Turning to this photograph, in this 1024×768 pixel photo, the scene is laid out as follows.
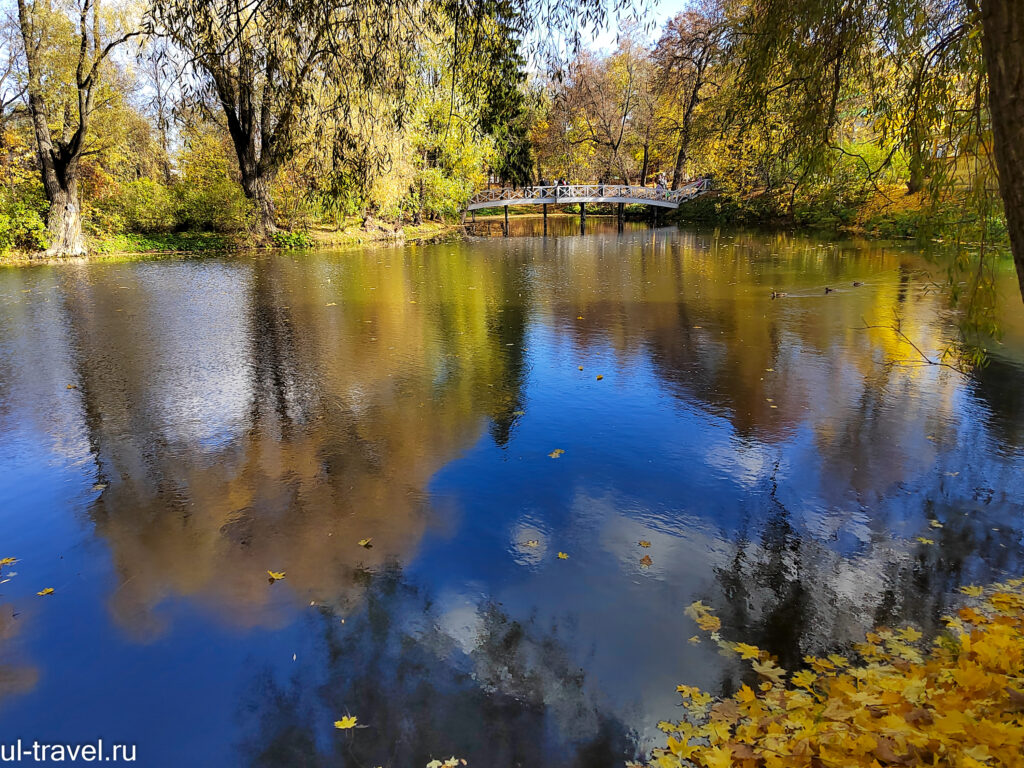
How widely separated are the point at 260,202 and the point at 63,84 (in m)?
7.52

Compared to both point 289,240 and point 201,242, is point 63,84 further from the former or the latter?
point 289,240

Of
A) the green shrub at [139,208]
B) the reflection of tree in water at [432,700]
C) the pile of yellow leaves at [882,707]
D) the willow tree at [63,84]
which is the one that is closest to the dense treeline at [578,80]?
the pile of yellow leaves at [882,707]

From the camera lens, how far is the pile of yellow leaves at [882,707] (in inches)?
96.6

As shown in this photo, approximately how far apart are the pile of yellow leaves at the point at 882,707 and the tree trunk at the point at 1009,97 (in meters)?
1.70

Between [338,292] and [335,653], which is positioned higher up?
[338,292]

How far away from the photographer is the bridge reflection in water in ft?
131

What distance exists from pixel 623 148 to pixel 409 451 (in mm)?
52780

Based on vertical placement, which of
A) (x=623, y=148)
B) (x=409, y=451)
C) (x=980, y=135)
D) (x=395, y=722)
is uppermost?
(x=623, y=148)

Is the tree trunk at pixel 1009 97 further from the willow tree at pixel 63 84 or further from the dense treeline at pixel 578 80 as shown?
the willow tree at pixel 63 84

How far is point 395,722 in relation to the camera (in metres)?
3.20

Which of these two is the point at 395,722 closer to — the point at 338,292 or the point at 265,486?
the point at 265,486

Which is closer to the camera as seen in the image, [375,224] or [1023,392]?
[1023,392]

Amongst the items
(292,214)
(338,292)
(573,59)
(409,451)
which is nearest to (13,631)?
(409,451)

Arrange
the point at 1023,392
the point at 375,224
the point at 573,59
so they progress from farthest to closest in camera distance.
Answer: the point at 375,224
the point at 1023,392
the point at 573,59
